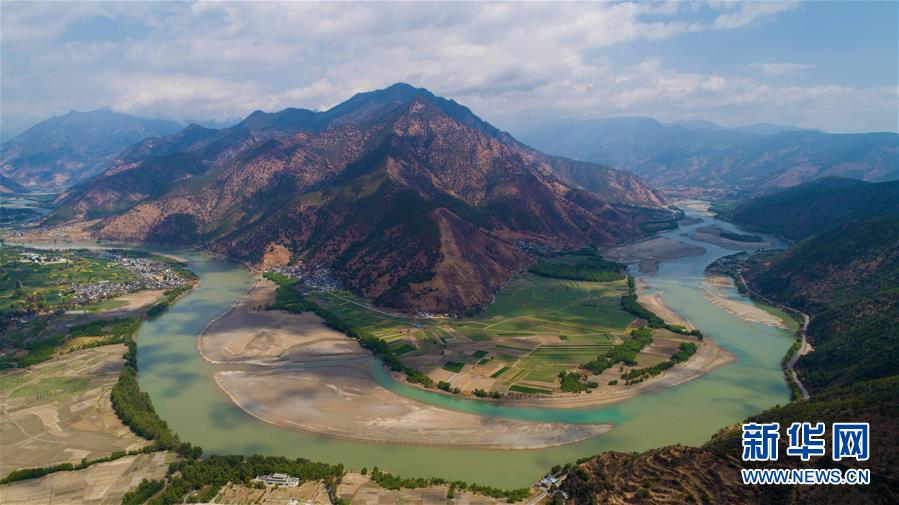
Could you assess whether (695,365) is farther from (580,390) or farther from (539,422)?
(539,422)

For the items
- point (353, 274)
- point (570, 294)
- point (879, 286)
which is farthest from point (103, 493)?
point (879, 286)

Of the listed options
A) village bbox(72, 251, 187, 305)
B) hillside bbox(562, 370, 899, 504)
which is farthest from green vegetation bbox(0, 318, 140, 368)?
hillside bbox(562, 370, 899, 504)

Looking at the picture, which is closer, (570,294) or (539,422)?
(539,422)

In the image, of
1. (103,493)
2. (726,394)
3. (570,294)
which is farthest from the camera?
(570,294)

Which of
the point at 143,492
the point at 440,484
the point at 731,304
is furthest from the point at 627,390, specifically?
the point at 143,492

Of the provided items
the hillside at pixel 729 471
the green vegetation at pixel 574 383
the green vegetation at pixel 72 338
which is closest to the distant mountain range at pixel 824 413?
the hillside at pixel 729 471
